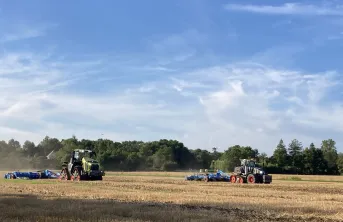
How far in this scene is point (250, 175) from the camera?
4706 centimetres

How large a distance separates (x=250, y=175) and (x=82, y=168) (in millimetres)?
17450

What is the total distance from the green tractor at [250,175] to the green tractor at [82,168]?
14277 millimetres

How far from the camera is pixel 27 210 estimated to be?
16.1 m

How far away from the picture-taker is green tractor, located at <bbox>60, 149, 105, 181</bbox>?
146 feet

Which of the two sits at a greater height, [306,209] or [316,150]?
[316,150]

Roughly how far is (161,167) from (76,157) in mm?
88419

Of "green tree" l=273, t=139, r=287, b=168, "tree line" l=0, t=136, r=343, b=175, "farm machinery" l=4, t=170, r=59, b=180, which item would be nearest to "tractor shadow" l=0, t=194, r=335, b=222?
"farm machinery" l=4, t=170, r=59, b=180

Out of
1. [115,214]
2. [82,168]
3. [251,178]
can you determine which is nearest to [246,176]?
[251,178]

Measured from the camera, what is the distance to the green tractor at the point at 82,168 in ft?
146

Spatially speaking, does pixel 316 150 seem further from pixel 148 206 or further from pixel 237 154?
pixel 148 206

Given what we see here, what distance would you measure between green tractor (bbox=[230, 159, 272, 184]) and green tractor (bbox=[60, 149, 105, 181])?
14.3 meters

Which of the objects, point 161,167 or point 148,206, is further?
point 161,167

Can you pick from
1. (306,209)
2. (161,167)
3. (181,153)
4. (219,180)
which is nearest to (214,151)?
(181,153)

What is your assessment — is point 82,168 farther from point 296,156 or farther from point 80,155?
point 296,156
